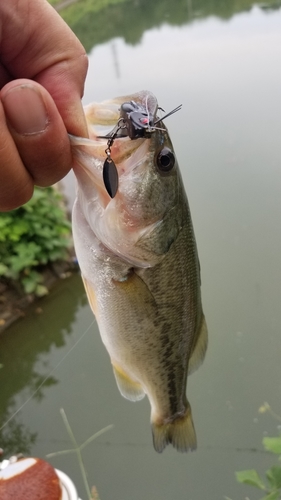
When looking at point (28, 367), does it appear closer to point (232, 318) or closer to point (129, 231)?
point (232, 318)

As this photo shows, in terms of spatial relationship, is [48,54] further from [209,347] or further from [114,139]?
[209,347]

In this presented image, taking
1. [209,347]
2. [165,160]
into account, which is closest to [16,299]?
[209,347]

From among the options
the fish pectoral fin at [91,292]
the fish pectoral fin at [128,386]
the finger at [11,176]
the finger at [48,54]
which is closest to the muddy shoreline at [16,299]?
the fish pectoral fin at [128,386]

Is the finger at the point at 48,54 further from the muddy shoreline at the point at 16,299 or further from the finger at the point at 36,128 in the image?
the muddy shoreline at the point at 16,299

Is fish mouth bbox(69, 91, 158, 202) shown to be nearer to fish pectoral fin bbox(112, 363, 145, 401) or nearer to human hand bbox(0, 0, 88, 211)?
human hand bbox(0, 0, 88, 211)

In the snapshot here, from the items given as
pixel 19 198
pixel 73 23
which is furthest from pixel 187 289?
pixel 73 23

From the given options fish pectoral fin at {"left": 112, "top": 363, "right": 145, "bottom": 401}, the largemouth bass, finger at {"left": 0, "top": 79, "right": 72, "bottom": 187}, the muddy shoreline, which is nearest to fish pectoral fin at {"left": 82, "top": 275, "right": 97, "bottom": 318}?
the largemouth bass
